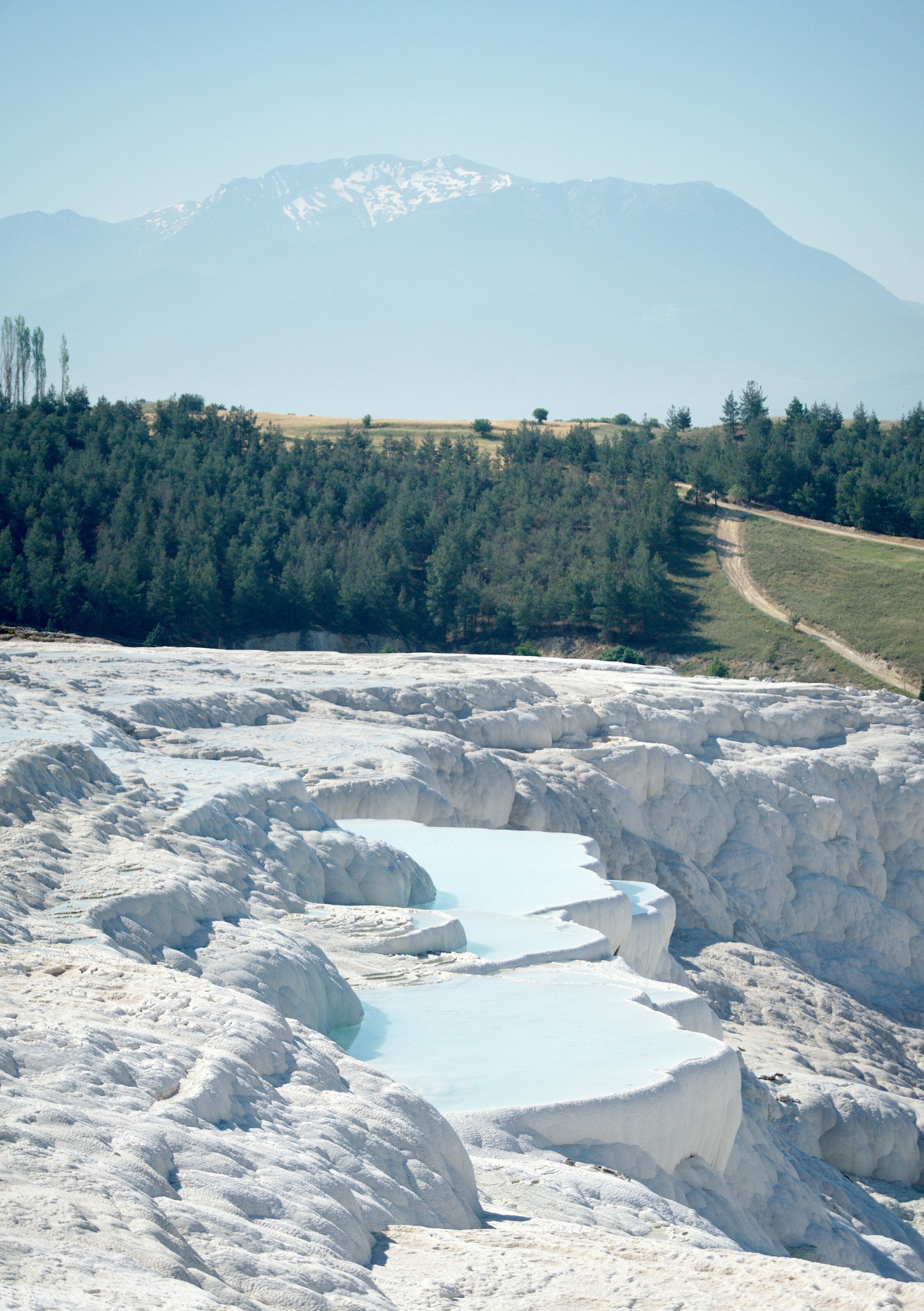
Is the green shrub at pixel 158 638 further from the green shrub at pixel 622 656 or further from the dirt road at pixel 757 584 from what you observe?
the dirt road at pixel 757 584

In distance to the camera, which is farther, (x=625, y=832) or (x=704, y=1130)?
(x=625, y=832)

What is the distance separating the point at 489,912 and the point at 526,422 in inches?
2119

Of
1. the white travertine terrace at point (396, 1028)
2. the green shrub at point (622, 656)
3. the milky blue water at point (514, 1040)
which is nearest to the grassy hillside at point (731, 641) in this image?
the green shrub at point (622, 656)

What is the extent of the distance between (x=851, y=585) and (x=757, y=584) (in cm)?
318

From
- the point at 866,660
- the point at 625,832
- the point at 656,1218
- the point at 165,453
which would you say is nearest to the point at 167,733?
the point at 625,832

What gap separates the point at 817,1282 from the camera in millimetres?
3867

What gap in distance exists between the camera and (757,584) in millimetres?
42375

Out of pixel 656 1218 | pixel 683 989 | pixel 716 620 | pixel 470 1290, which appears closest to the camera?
pixel 470 1290

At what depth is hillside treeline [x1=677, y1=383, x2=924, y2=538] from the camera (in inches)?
1791

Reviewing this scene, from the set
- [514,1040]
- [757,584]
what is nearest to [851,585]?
[757,584]

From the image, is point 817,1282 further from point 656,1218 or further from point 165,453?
point 165,453

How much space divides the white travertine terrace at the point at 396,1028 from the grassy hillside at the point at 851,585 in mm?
22073

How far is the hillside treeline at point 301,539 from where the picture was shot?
37.2m

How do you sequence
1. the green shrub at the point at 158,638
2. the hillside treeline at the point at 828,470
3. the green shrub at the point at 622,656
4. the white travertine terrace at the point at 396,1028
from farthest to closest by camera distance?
the hillside treeline at the point at 828,470
the green shrub at the point at 622,656
the green shrub at the point at 158,638
the white travertine terrace at the point at 396,1028
